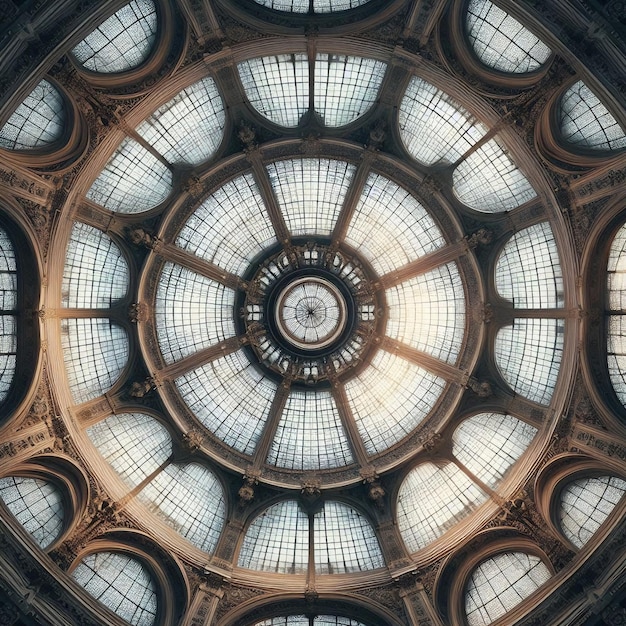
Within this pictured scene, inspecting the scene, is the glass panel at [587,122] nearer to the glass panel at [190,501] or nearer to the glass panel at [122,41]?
the glass panel at [122,41]

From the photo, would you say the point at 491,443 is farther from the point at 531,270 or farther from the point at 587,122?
the point at 587,122

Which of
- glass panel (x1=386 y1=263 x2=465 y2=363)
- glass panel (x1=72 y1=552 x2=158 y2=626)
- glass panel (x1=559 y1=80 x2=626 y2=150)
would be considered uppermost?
glass panel (x1=559 y1=80 x2=626 y2=150)

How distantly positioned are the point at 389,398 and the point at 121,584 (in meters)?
16.0

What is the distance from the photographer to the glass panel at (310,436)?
112 feet

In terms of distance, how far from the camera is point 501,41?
2605 cm

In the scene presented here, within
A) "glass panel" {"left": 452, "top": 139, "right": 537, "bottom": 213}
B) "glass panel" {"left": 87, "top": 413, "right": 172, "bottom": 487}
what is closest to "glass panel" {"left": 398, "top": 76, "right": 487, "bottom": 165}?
"glass panel" {"left": 452, "top": 139, "right": 537, "bottom": 213}

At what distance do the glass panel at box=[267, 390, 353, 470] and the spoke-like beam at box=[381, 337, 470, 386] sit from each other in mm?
4430

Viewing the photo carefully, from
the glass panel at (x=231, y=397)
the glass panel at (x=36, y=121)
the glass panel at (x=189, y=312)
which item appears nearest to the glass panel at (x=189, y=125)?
the glass panel at (x=36, y=121)

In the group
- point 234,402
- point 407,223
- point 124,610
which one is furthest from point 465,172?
point 124,610

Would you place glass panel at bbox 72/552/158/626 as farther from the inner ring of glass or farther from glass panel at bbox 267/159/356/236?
glass panel at bbox 267/159/356/236

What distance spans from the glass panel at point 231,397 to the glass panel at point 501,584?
513 inches

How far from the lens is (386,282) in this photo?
34375 millimetres

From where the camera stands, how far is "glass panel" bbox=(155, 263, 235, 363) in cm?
3316

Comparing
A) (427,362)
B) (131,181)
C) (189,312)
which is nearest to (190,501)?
(189,312)
